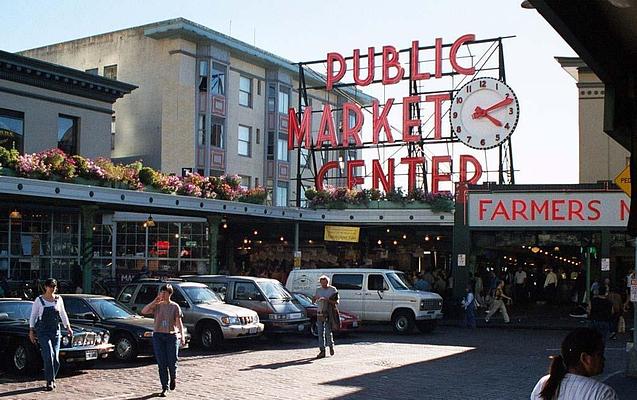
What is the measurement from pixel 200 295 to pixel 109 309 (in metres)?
3.26

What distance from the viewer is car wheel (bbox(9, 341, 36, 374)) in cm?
1562

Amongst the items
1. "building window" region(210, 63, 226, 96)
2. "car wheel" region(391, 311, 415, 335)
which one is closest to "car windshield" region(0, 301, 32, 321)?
"car wheel" region(391, 311, 415, 335)

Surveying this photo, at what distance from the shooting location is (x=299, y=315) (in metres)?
23.3

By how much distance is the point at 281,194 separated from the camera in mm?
58344

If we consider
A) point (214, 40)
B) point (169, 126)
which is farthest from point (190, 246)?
point (214, 40)

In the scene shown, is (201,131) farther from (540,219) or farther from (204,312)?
(204,312)

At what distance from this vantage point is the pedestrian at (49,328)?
46.0 ft

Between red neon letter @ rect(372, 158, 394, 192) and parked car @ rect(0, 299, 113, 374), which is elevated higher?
red neon letter @ rect(372, 158, 394, 192)

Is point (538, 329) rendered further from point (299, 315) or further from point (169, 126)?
point (169, 126)

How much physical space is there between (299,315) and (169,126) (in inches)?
1125

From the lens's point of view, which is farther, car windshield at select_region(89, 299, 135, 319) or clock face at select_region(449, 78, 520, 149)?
clock face at select_region(449, 78, 520, 149)

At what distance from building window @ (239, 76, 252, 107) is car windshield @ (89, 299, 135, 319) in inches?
1410

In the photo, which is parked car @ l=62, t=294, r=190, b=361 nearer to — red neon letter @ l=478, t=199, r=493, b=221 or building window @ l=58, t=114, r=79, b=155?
building window @ l=58, t=114, r=79, b=155

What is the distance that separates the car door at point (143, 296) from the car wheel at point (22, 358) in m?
5.95
